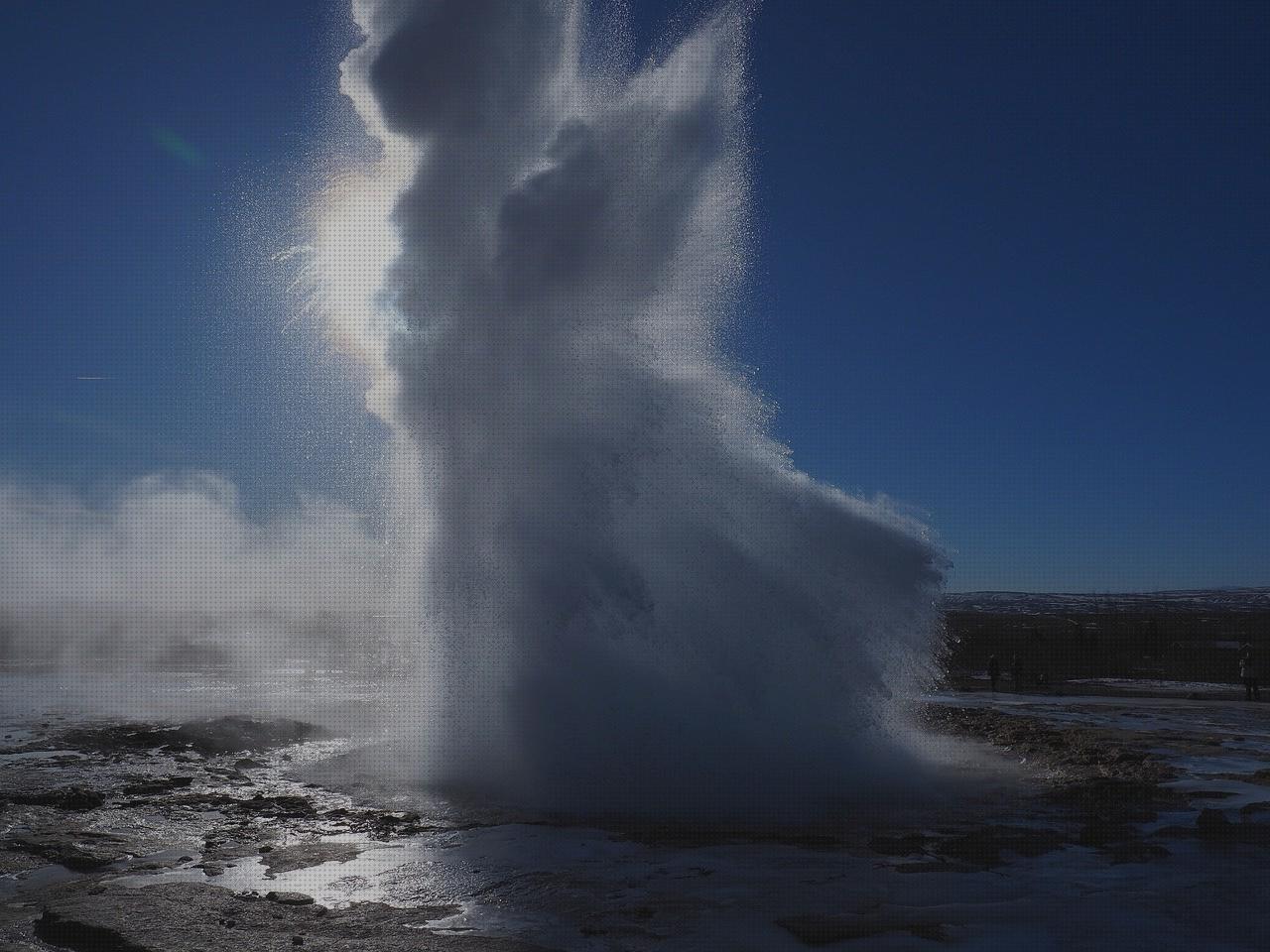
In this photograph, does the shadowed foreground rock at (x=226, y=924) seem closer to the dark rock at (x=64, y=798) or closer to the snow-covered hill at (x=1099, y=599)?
the dark rock at (x=64, y=798)

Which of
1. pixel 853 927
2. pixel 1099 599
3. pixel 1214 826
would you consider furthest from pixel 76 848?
pixel 1099 599

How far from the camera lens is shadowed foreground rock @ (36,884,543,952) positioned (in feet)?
17.6

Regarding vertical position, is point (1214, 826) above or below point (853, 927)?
above

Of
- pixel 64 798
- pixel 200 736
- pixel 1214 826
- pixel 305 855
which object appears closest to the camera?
pixel 305 855

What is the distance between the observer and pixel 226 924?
225 inches

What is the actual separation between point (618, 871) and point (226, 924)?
9.33ft

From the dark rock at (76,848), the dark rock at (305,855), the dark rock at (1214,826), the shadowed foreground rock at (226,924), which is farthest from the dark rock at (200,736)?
the dark rock at (1214,826)

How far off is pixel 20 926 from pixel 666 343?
10.4m

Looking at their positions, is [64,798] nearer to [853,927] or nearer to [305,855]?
[305,855]

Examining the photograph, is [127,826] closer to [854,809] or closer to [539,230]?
[854,809]

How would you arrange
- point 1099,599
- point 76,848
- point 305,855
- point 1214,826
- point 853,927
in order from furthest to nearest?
point 1099,599, point 1214,826, point 76,848, point 305,855, point 853,927

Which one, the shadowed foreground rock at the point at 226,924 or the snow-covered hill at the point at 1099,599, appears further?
the snow-covered hill at the point at 1099,599

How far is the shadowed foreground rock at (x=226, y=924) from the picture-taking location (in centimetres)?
538

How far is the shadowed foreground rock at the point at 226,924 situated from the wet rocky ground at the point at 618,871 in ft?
Answer: 0.07
